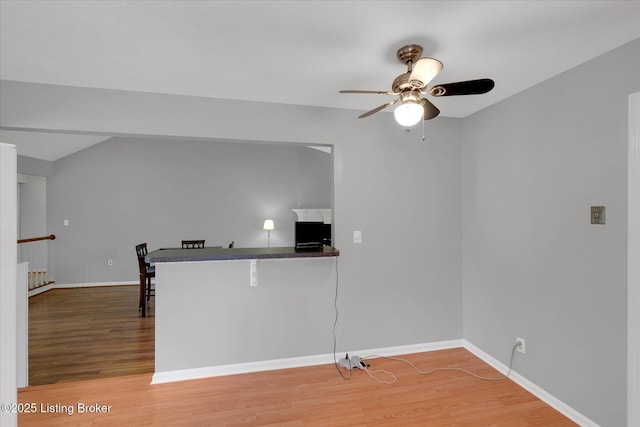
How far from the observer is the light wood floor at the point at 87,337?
2.69 meters

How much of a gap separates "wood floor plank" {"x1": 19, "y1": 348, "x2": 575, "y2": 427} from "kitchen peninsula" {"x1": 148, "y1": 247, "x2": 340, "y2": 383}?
0.16 meters

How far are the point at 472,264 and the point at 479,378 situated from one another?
103 centimetres

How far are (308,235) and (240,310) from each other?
0.92m

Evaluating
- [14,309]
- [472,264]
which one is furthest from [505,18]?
[14,309]

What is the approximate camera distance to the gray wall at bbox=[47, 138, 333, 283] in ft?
18.9

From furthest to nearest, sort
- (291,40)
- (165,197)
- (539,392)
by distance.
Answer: (165,197), (539,392), (291,40)

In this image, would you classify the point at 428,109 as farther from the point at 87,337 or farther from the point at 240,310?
the point at 87,337

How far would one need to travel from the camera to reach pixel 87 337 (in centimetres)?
340

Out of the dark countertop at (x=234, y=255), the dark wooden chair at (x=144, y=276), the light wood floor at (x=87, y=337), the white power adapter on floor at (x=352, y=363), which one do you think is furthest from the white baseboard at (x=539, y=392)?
the dark wooden chair at (x=144, y=276)

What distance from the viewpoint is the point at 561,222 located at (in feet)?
6.93

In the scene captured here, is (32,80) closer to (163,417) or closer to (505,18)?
(163,417)

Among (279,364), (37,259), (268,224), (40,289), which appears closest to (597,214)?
(279,364)

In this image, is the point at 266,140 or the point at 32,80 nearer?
the point at 32,80

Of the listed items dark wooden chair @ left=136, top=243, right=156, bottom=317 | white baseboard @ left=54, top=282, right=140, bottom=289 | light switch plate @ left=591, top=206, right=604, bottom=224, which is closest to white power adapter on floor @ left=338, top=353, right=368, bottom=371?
light switch plate @ left=591, top=206, right=604, bottom=224
